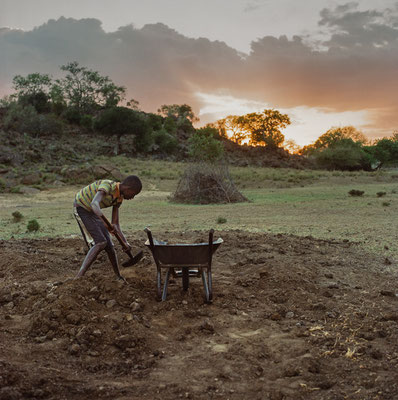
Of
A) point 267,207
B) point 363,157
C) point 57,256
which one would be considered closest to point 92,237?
point 57,256

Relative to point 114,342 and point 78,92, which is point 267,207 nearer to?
point 114,342

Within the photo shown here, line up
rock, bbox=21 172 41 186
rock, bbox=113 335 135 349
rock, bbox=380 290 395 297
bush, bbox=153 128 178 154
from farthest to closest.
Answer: bush, bbox=153 128 178 154 → rock, bbox=21 172 41 186 → rock, bbox=380 290 395 297 → rock, bbox=113 335 135 349

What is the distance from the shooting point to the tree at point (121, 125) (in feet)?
152

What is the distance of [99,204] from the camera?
517 centimetres

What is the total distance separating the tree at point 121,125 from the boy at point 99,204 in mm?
40558

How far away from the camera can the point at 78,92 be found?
62.7 m

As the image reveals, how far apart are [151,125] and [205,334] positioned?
189 ft

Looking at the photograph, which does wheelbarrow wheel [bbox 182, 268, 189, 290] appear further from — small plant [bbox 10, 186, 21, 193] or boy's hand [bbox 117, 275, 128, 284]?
small plant [bbox 10, 186, 21, 193]

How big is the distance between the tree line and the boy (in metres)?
33.4

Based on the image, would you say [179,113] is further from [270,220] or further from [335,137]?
[270,220]

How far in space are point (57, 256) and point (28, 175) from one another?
21037 mm

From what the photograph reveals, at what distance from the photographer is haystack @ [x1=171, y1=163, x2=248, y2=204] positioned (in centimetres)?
1900

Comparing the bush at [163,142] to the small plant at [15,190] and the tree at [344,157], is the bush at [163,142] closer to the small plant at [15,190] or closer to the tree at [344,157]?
the tree at [344,157]

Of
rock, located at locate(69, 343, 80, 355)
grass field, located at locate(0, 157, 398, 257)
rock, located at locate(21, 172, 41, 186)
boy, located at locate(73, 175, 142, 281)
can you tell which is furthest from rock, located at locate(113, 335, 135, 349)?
rock, located at locate(21, 172, 41, 186)
